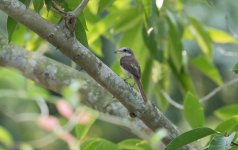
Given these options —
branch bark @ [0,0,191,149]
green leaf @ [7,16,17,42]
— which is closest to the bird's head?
branch bark @ [0,0,191,149]

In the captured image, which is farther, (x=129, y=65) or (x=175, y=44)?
(x=175, y=44)

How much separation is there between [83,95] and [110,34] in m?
1.35

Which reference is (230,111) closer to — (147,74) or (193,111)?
(193,111)

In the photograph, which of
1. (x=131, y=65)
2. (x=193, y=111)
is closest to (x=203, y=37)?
(x=131, y=65)

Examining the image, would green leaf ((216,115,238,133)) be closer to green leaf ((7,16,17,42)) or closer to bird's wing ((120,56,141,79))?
bird's wing ((120,56,141,79))

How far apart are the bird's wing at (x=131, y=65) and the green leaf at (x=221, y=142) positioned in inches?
57.9

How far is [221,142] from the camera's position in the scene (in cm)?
355

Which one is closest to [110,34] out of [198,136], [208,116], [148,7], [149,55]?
[149,55]

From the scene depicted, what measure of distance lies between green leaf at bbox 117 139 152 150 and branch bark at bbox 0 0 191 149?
0.83 feet

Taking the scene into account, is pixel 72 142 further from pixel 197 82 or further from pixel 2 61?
pixel 197 82

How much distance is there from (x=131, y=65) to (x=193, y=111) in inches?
28.8

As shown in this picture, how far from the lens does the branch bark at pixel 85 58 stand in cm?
361

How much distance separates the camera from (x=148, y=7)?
3980 millimetres

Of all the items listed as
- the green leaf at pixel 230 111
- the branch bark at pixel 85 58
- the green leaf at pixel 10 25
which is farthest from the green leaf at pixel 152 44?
the green leaf at pixel 10 25
